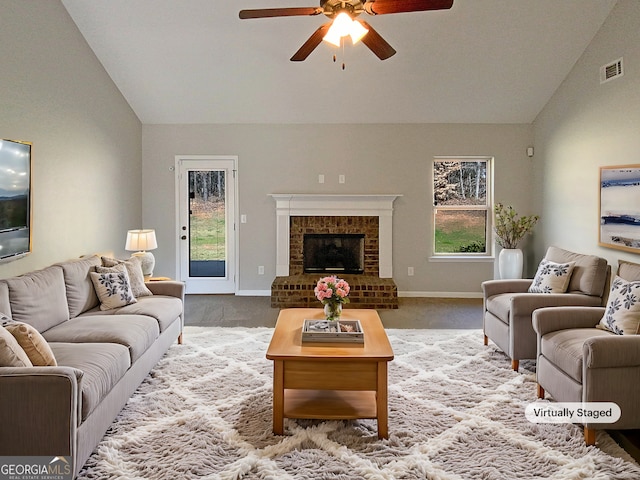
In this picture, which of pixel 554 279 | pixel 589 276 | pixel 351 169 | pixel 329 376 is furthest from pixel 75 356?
pixel 351 169

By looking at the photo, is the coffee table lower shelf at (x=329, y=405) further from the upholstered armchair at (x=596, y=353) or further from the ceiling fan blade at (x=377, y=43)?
the ceiling fan blade at (x=377, y=43)

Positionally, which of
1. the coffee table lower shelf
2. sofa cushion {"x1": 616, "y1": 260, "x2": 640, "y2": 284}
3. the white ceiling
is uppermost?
the white ceiling

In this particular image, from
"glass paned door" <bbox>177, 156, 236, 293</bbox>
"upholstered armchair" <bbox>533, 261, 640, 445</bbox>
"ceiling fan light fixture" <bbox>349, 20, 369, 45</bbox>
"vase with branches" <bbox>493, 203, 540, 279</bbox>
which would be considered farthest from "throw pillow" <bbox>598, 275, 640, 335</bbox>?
"glass paned door" <bbox>177, 156, 236, 293</bbox>

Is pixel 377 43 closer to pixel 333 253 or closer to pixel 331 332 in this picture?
pixel 331 332

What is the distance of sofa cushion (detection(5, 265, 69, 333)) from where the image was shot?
314 cm

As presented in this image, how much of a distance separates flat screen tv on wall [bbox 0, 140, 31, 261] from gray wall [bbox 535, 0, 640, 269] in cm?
502

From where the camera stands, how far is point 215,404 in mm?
3162

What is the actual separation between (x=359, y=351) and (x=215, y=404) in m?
1.05

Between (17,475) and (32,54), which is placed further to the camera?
(32,54)

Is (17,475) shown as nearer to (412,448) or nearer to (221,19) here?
(412,448)

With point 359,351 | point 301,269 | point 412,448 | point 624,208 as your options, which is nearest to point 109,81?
point 301,269

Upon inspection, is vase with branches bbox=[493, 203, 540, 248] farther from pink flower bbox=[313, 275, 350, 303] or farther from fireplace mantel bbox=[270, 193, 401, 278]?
pink flower bbox=[313, 275, 350, 303]

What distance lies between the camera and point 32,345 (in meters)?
2.35

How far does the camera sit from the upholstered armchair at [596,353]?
2.65 metres
